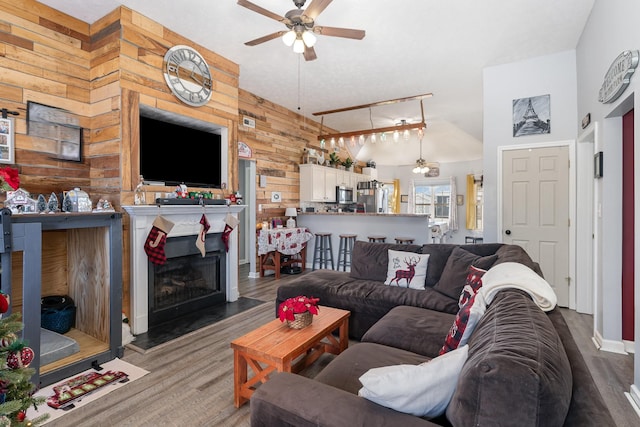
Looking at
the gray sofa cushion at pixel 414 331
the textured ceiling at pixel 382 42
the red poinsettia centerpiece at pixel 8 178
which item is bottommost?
the gray sofa cushion at pixel 414 331

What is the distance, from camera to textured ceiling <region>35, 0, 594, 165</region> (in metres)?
3.13

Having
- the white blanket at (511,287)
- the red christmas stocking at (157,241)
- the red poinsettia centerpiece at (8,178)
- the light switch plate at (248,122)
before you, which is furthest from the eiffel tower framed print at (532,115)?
the red poinsettia centerpiece at (8,178)

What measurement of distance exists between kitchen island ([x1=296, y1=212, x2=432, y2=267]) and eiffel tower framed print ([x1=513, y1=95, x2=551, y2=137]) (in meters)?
1.95

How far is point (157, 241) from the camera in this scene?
319cm

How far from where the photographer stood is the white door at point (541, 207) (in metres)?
4.00

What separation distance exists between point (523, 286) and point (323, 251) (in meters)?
4.92

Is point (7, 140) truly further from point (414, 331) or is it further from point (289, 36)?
point (414, 331)

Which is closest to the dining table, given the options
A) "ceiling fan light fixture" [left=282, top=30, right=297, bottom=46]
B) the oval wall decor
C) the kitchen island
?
the kitchen island

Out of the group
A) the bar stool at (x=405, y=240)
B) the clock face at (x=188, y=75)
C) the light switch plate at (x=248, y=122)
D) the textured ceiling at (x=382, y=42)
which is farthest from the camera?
the bar stool at (x=405, y=240)

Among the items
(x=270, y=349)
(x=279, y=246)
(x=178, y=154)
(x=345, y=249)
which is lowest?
(x=270, y=349)

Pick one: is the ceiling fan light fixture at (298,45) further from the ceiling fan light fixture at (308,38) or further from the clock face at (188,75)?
the clock face at (188,75)

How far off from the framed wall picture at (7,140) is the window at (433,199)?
9.16 meters

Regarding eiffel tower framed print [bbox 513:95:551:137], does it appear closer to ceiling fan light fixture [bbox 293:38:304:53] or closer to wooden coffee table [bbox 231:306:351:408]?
ceiling fan light fixture [bbox 293:38:304:53]

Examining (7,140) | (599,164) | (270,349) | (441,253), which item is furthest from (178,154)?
(599,164)
